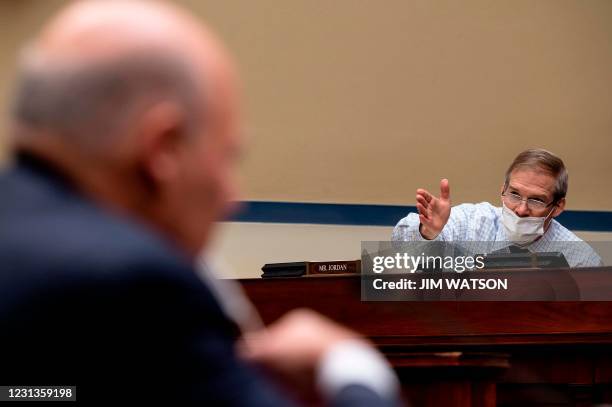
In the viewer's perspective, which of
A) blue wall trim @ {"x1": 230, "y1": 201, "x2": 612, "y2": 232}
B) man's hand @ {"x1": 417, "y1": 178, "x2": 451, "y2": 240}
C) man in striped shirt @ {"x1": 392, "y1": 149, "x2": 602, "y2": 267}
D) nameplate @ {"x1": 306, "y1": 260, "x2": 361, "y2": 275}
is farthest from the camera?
blue wall trim @ {"x1": 230, "y1": 201, "x2": 612, "y2": 232}

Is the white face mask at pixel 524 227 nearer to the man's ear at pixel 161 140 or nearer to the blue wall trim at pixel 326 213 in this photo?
the blue wall trim at pixel 326 213

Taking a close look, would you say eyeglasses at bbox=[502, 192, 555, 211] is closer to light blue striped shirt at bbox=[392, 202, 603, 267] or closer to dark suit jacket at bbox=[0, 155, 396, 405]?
light blue striped shirt at bbox=[392, 202, 603, 267]

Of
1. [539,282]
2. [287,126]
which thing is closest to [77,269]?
[539,282]

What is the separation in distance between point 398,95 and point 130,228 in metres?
6.27

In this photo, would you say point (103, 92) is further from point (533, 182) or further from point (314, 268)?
point (533, 182)

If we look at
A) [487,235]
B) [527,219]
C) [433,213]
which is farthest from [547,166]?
[433,213]

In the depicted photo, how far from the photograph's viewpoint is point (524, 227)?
5160mm

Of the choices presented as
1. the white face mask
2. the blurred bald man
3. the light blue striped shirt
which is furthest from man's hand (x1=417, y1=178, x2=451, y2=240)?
the blurred bald man

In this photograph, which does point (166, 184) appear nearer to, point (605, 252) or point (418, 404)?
point (418, 404)

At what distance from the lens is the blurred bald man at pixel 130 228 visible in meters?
0.93

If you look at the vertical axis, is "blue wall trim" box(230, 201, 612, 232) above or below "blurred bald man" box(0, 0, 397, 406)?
above

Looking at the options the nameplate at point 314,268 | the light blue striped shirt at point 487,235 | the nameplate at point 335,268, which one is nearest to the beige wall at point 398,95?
the light blue striped shirt at point 487,235

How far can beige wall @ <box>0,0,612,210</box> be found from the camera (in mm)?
7062

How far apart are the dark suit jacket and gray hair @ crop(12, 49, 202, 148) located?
77 millimetres
